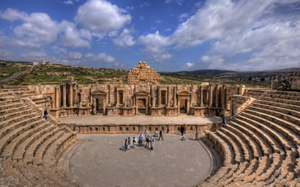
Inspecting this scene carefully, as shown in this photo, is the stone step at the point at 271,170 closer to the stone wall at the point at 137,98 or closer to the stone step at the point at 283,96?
the stone step at the point at 283,96

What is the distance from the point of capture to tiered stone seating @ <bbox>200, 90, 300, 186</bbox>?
721 cm

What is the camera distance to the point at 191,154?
43.4 ft

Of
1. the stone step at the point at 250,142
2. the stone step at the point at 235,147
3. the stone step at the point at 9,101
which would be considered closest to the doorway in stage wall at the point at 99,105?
the stone step at the point at 9,101

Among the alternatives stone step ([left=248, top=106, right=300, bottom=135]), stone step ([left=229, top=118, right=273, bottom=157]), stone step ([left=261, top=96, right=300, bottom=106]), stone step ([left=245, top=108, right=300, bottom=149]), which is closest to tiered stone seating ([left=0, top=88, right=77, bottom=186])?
stone step ([left=229, top=118, right=273, bottom=157])

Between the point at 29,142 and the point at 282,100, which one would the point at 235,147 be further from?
the point at 29,142

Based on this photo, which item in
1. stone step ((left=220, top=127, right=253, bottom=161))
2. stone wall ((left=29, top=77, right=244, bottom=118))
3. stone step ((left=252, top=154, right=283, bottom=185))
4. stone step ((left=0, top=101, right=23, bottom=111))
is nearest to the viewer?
stone step ((left=252, top=154, right=283, bottom=185))

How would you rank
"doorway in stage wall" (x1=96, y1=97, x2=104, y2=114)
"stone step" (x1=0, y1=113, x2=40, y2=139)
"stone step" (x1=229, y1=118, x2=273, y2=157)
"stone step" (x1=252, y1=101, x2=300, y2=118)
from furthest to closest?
"doorway in stage wall" (x1=96, y1=97, x2=104, y2=114) → "stone step" (x1=252, y1=101, x2=300, y2=118) → "stone step" (x1=0, y1=113, x2=40, y2=139) → "stone step" (x1=229, y1=118, x2=273, y2=157)

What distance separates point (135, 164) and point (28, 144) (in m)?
7.03

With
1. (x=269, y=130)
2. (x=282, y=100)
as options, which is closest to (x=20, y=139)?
(x=269, y=130)

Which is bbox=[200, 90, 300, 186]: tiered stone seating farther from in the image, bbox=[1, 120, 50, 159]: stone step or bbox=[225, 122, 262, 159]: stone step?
bbox=[1, 120, 50, 159]: stone step

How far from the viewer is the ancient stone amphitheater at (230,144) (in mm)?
7410

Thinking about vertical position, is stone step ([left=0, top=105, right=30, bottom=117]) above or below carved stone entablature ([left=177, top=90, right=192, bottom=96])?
below

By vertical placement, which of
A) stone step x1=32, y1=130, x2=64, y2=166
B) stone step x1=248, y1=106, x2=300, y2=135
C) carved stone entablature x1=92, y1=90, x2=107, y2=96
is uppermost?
carved stone entablature x1=92, y1=90, x2=107, y2=96

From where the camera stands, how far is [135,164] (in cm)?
1169
